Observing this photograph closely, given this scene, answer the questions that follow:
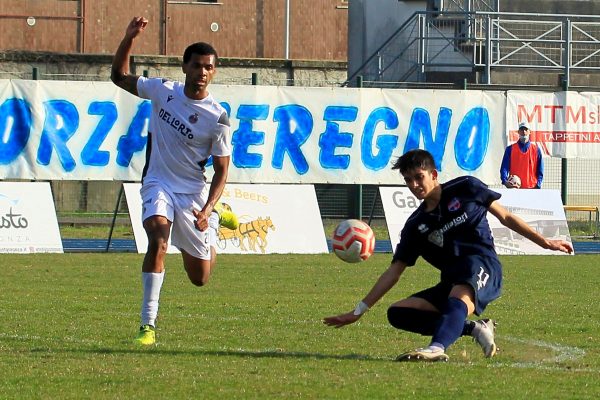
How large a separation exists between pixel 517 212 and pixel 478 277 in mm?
13312

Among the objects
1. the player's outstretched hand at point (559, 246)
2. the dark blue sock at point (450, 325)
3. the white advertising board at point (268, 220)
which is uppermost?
the player's outstretched hand at point (559, 246)

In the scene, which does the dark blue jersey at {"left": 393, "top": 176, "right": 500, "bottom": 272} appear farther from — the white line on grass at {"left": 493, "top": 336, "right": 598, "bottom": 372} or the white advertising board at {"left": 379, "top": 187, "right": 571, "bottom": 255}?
the white advertising board at {"left": 379, "top": 187, "right": 571, "bottom": 255}

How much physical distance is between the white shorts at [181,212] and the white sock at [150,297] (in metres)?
0.42

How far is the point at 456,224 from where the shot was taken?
360 inches

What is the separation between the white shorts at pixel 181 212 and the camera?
10.1 meters

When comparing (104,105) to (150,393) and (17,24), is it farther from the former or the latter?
(17,24)

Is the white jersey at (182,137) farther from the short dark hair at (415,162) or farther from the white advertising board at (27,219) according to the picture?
the white advertising board at (27,219)

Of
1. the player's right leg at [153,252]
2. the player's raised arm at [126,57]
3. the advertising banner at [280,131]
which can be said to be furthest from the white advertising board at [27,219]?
the player's right leg at [153,252]

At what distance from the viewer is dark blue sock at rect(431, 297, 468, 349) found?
8875 mm

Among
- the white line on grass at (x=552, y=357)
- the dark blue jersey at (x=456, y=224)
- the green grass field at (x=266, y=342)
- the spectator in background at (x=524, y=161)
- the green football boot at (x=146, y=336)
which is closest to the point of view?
the green grass field at (x=266, y=342)

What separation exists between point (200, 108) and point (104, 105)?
1243 cm

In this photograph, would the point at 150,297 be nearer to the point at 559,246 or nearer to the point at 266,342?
the point at 266,342

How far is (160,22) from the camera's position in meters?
44.2

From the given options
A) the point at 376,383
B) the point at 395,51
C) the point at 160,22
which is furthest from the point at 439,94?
the point at 160,22
